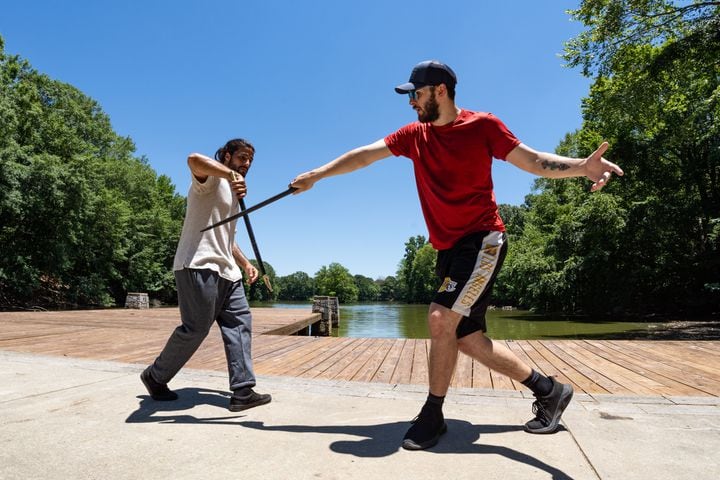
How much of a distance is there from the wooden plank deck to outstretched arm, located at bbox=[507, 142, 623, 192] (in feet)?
5.75

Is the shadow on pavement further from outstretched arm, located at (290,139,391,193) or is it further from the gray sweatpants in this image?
outstretched arm, located at (290,139,391,193)

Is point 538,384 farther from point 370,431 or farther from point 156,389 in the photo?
point 156,389

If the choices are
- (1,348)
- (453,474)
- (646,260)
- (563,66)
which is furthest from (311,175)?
(646,260)

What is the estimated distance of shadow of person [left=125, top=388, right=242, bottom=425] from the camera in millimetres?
2430

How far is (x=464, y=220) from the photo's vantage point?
2.30m

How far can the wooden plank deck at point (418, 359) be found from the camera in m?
3.50

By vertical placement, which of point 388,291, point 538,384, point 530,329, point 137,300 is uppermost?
point 388,291

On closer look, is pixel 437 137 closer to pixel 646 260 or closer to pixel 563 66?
pixel 563 66

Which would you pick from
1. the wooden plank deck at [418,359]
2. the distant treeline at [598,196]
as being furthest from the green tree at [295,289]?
the wooden plank deck at [418,359]

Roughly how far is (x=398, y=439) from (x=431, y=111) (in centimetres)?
158

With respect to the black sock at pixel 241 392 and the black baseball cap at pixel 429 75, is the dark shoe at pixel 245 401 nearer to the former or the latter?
the black sock at pixel 241 392

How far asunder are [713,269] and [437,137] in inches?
992

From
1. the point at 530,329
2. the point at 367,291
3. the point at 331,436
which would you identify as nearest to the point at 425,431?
the point at 331,436

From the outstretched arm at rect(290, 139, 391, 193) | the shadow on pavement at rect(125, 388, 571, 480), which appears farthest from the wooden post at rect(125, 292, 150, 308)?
the outstretched arm at rect(290, 139, 391, 193)
